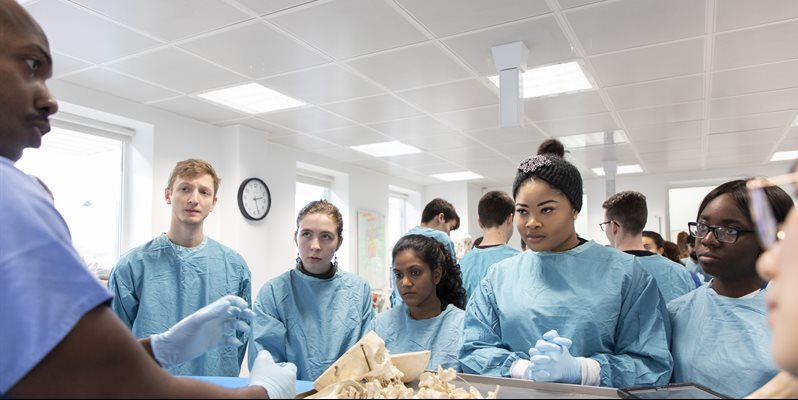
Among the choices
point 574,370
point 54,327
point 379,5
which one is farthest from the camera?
point 379,5

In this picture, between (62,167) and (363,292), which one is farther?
(62,167)

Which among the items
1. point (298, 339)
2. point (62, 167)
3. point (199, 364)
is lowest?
point (199, 364)

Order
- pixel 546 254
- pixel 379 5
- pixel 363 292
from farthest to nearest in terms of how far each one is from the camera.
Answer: pixel 379 5, pixel 363 292, pixel 546 254

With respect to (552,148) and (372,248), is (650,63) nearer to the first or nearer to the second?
(552,148)

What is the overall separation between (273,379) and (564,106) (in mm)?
3908

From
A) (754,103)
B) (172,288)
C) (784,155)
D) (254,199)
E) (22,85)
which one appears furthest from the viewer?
(784,155)

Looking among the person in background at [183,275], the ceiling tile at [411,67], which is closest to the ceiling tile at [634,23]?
the ceiling tile at [411,67]

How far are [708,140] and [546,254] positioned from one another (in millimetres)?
5092

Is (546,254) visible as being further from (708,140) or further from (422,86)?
(708,140)

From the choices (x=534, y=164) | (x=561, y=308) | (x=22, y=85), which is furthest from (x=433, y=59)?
(x=22, y=85)

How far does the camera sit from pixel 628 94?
4.07 meters

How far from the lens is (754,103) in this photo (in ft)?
14.3

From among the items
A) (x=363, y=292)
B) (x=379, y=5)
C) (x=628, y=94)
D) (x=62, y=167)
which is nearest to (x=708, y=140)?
(x=628, y=94)

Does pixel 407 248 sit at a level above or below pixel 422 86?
below
